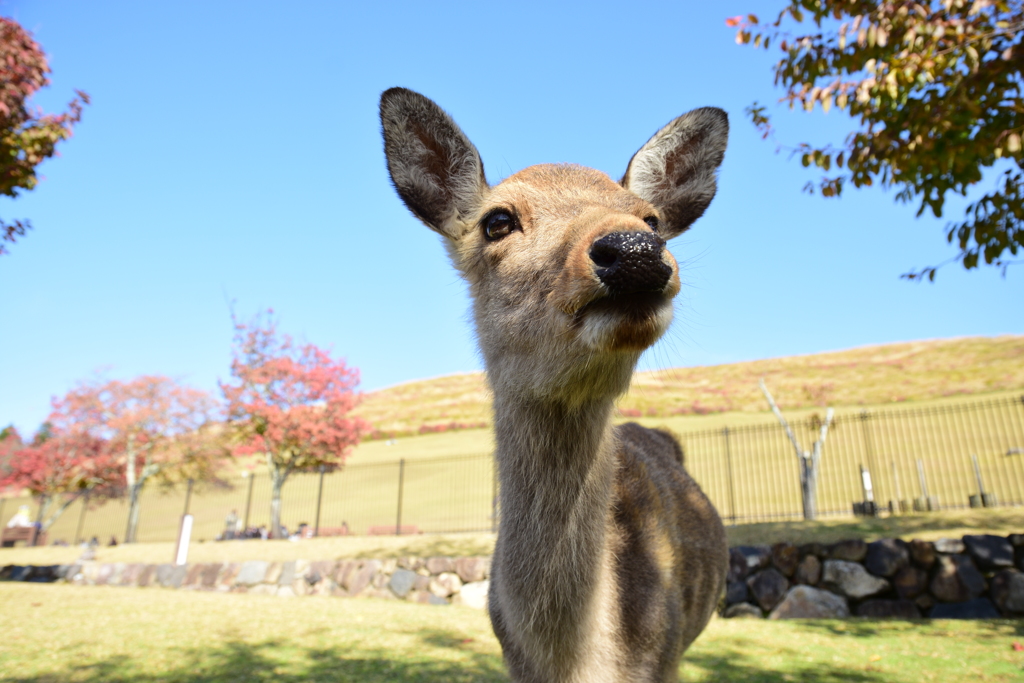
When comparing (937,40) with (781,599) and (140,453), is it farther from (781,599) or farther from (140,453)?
(140,453)

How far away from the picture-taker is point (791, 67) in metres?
7.39

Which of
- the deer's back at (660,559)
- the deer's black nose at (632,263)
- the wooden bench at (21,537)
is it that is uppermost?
the deer's black nose at (632,263)

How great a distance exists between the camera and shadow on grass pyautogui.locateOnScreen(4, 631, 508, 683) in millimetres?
5461

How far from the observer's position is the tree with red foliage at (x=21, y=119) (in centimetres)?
785

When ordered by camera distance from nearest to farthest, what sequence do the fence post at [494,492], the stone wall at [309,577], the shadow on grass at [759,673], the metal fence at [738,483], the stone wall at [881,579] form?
1. the fence post at [494,492]
2. the shadow on grass at [759,673]
3. the stone wall at [881,579]
4. the stone wall at [309,577]
5. the metal fence at [738,483]

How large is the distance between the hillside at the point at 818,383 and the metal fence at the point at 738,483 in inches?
205

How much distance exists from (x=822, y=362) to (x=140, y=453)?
64.3 metres

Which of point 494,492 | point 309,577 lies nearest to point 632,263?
point 494,492

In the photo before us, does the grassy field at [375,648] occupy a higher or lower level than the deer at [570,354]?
lower

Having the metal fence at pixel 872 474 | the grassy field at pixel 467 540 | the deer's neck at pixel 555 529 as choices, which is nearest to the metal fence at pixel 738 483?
the metal fence at pixel 872 474

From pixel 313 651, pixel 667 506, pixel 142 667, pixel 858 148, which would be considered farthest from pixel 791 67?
pixel 142 667

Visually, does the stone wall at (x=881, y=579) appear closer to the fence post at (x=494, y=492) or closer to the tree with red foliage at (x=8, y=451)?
the fence post at (x=494, y=492)

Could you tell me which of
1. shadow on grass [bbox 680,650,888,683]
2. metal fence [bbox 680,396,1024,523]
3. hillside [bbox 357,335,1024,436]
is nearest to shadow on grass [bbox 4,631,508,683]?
shadow on grass [bbox 680,650,888,683]

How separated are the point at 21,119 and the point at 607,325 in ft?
33.6
